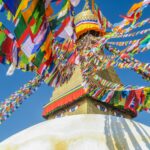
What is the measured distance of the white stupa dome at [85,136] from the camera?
4203 mm

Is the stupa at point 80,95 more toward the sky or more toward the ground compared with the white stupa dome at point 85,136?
more toward the sky

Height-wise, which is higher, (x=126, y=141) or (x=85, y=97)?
(x=85, y=97)

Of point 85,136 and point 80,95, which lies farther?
point 80,95

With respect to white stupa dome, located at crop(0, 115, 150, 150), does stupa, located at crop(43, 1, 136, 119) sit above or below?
above

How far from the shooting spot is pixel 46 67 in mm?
5746

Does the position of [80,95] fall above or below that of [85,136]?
above

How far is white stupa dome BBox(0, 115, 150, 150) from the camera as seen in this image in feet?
13.8

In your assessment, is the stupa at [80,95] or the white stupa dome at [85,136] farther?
the stupa at [80,95]

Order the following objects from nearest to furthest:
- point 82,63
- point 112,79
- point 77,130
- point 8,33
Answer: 1. point 77,130
2. point 8,33
3. point 82,63
4. point 112,79

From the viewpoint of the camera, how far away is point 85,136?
172 inches

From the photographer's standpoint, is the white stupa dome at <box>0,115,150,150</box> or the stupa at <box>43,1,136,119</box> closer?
the white stupa dome at <box>0,115,150,150</box>

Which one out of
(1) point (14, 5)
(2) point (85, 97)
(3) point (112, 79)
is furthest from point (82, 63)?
(3) point (112, 79)

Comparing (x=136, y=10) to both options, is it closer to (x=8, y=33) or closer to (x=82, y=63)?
(x=82, y=63)

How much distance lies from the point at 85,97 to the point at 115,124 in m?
9.50
